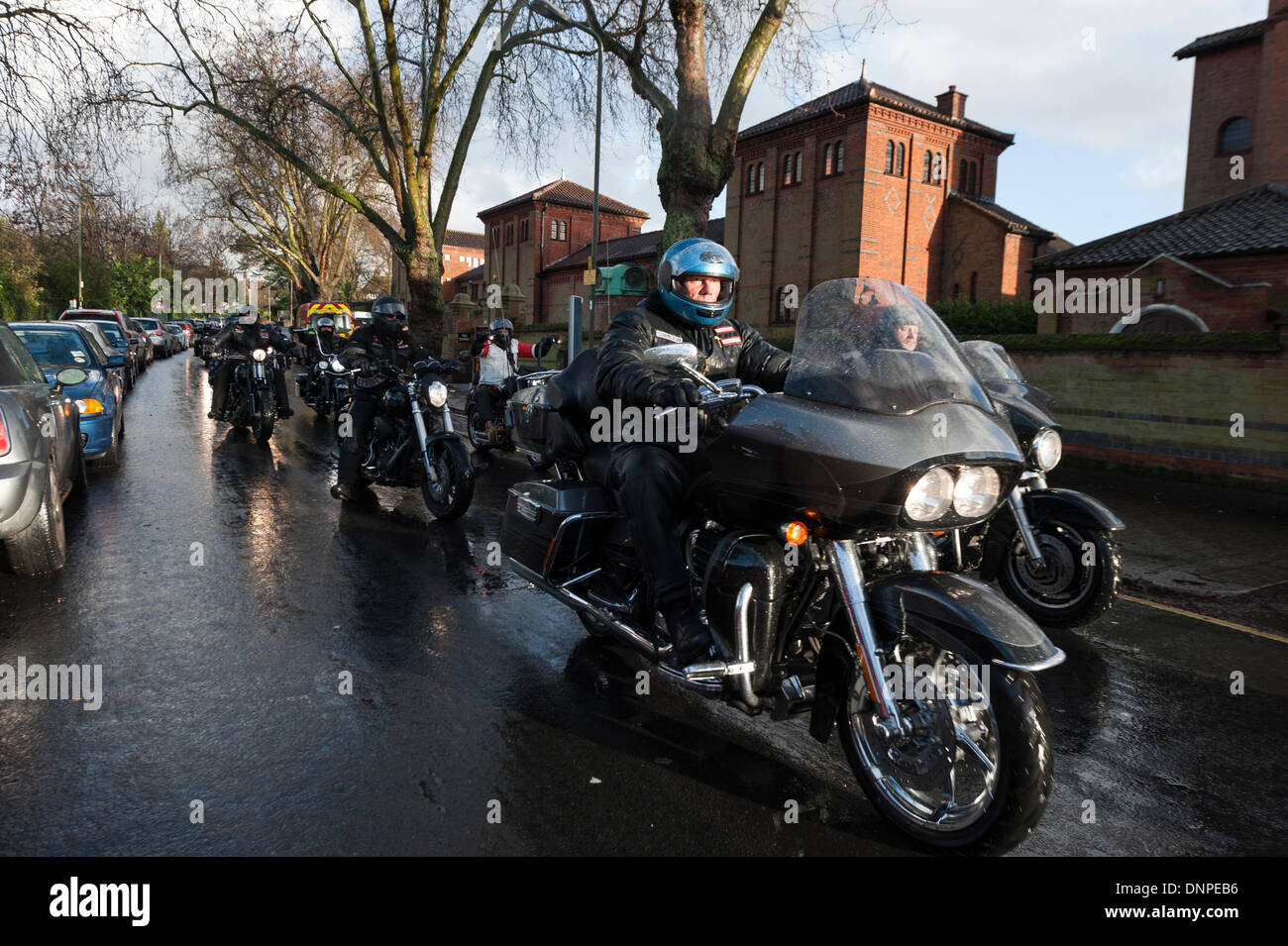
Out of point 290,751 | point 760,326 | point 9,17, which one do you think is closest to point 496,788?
point 290,751

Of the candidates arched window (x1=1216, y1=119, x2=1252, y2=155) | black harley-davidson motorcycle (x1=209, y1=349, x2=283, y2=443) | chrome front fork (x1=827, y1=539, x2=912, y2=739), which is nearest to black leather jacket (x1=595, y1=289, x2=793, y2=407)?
chrome front fork (x1=827, y1=539, x2=912, y2=739)

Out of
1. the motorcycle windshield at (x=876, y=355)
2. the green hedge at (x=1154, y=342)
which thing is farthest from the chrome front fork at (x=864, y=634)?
the green hedge at (x=1154, y=342)

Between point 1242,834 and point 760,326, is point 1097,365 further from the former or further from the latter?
point 760,326

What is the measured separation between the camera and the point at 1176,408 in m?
12.2

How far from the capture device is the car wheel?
17.2ft

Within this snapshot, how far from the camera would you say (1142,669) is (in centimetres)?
459

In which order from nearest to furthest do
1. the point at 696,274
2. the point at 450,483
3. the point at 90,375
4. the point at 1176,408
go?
1. the point at 696,274
2. the point at 450,483
3. the point at 90,375
4. the point at 1176,408

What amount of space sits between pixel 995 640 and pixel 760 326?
36186mm

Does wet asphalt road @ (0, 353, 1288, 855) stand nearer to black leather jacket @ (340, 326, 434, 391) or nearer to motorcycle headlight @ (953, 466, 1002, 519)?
motorcycle headlight @ (953, 466, 1002, 519)

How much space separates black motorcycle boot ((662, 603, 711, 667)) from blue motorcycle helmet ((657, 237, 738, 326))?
1332 millimetres

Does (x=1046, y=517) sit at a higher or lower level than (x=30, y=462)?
lower

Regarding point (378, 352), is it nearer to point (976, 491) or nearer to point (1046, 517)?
point (1046, 517)

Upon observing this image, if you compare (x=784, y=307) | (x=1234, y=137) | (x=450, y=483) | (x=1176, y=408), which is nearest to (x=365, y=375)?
(x=450, y=483)

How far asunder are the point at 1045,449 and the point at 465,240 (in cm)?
12382
